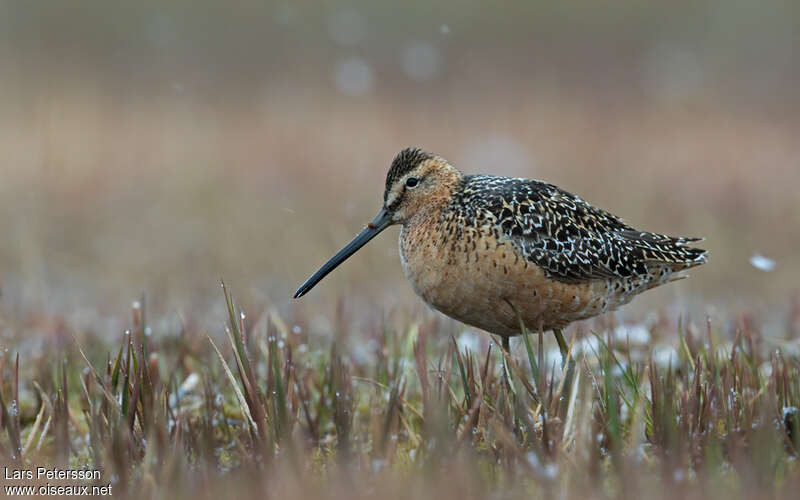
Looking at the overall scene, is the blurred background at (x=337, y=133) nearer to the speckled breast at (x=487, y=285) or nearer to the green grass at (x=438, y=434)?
the speckled breast at (x=487, y=285)

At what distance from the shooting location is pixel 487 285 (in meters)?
3.62

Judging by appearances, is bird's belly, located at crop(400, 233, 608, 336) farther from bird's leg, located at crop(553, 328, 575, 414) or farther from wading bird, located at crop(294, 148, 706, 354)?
bird's leg, located at crop(553, 328, 575, 414)

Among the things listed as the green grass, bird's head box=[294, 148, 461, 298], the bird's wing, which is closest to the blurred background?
the bird's wing

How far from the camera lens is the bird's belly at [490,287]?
11.9 feet

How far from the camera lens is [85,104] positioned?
11.4 metres

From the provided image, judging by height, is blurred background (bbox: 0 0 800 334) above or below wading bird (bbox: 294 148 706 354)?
above

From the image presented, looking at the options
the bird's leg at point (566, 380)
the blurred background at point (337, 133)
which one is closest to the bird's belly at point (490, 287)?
the bird's leg at point (566, 380)

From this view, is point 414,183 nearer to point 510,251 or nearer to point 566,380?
point 510,251

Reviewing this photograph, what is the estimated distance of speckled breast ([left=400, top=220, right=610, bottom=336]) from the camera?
3.64 metres

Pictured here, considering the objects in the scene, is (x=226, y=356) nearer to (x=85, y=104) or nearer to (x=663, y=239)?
(x=663, y=239)

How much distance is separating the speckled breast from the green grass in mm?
290

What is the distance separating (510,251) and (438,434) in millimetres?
1223

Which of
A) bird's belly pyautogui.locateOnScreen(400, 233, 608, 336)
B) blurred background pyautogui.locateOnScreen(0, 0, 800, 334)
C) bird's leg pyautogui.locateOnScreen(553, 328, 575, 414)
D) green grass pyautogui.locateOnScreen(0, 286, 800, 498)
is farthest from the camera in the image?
blurred background pyautogui.locateOnScreen(0, 0, 800, 334)

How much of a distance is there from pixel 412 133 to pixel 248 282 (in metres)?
4.27
